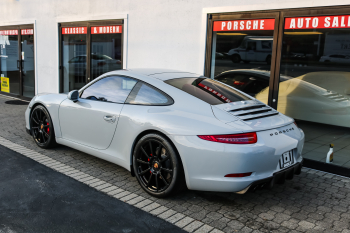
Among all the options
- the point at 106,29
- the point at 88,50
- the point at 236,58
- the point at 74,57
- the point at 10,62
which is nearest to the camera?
the point at 236,58

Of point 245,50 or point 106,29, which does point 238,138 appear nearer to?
point 245,50

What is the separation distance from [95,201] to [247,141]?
1824 millimetres

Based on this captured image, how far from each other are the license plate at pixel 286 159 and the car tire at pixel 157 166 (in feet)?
3.52

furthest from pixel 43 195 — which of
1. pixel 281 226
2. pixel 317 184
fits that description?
pixel 317 184

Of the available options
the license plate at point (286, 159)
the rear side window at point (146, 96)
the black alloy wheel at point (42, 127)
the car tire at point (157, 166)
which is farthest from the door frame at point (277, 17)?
the black alloy wheel at point (42, 127)

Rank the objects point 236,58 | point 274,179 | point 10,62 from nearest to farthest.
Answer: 1. point 274,179
2. point 236,58
3. point 10,62

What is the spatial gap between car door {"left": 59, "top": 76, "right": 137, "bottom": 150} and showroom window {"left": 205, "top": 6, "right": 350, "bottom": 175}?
291 cm

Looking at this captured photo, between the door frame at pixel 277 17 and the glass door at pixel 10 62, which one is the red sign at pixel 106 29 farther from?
the glass door at pixel 10 62

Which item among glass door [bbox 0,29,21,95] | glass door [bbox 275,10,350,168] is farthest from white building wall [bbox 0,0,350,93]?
glass door [bbox 0,29,21,95]

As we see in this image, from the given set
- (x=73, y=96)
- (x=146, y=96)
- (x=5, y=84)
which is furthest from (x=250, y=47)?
(x=5, y=84)

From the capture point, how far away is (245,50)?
21.7ft

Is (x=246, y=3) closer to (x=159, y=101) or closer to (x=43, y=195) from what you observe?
(x=159, y=101)

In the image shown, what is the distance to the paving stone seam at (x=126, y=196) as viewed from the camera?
135 inches

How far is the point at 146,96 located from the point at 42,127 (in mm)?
2394
